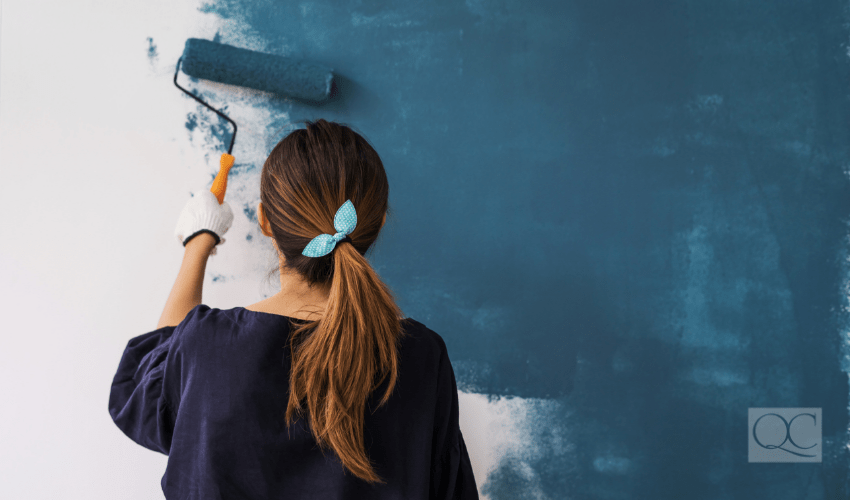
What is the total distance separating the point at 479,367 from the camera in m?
1.00

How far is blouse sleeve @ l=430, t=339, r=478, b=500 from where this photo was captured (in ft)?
2.15

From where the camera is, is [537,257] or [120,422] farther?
[537,257]

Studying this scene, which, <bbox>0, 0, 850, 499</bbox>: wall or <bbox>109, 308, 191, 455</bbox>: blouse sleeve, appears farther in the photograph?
<bbox>0, 0, 850, 499</bbox>: wall

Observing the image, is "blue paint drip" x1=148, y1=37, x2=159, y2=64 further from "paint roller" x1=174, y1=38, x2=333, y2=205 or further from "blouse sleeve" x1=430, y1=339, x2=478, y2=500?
"blouse sleeve" x1=430, y1=339, x2=478, y2=500

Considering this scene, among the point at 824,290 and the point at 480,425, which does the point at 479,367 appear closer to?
the point at 480,425

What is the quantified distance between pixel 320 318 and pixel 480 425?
540 millimetres

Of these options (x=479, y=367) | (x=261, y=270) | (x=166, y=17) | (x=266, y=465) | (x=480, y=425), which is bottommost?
(x=266, y=465)

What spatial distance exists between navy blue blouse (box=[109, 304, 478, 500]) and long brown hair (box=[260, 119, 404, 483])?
0.02 meters

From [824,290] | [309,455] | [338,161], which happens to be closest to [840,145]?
[824,290]

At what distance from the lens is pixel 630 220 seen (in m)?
1.00

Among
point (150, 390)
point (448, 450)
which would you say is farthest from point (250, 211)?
point (448, 450)

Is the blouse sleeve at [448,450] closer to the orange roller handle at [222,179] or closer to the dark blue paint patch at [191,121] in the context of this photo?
the orange roller handle at [222,179]

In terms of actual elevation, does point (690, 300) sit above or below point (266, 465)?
above

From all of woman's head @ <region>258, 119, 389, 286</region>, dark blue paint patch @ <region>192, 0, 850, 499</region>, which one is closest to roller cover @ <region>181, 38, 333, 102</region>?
dark blue paint patch @ <region>192, 0, 850, 499</region>
